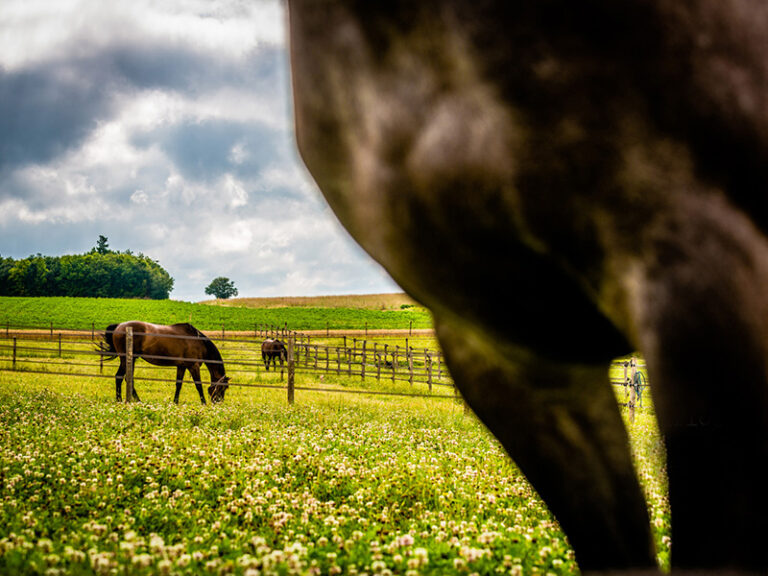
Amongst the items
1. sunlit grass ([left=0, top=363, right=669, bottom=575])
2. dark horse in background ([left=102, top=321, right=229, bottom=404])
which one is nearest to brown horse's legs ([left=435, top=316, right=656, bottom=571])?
sunlit grass ([left=0, top=363, right=669, bottom=575])

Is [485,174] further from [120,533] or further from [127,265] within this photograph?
[127,265]

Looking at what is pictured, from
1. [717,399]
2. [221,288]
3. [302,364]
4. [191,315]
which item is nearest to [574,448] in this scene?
[717,399]

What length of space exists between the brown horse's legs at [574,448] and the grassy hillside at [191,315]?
41829 millimetres

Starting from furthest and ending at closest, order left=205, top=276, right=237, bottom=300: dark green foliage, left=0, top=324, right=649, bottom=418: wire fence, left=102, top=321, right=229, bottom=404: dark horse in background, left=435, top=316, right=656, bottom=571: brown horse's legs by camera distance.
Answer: left=205, top=276, right=237, bottom=300: dark green foliage < left=102, top=321, right=229, bottom=404: dark horse in background < left=0, top=324, right=649, bottom=418: wire fence < left=435, top=316, right=656, bottom=571: brown horse's legs

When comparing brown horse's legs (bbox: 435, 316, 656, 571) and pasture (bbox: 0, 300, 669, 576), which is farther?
pasture (bbox: 0, 300, 669, 576)

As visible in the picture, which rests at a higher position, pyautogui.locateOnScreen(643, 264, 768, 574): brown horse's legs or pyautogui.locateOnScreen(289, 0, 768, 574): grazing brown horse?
pyautogui.locateOnScreen(289, 0, 768, 574): grazing brown horse

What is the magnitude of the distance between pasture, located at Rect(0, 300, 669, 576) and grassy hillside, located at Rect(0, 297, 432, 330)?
3556 centimetres

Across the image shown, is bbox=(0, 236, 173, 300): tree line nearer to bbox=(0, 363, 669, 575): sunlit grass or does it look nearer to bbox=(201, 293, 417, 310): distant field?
bbox=(201, 293, 417, 310): distant field

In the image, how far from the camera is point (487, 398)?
1241 millimetres

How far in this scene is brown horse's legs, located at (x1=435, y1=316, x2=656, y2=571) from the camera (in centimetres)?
121

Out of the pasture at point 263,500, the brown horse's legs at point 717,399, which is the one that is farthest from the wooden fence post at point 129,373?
the brown horse's legs at point 717,399

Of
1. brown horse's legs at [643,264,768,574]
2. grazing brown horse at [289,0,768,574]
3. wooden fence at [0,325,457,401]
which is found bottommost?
wooden fence at [0,325,457,401]

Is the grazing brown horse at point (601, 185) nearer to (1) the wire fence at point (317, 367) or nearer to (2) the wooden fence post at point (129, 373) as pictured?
(1) the wire fence at point (317, 367)

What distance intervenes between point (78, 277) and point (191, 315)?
123 ft
